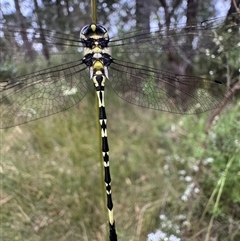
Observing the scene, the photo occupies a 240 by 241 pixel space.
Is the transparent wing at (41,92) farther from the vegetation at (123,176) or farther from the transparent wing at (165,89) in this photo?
the vegetation at (123,176)

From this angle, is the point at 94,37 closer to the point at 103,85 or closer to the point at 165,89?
the point at 103,85

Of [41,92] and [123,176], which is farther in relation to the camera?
[123,176]

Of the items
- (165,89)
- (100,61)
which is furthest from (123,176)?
(100,61)

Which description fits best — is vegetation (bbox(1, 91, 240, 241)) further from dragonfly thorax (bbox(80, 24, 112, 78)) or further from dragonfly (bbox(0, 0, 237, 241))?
dragonfly thorax (bbox(80, 24, 112, 78))

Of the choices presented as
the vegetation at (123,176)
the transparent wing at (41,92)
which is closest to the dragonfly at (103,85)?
the transparent wing at (41,92)

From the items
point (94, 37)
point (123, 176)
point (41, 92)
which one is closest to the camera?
point (94, 37)
